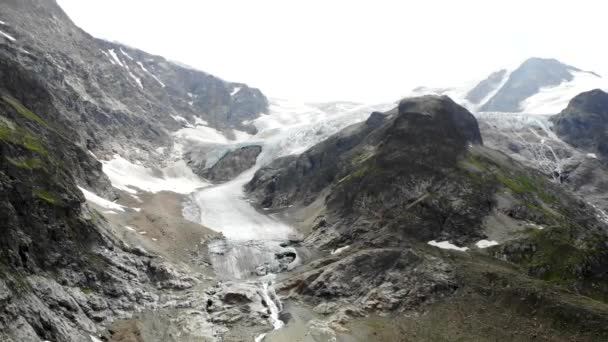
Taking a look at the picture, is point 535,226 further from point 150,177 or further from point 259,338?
point 150,177

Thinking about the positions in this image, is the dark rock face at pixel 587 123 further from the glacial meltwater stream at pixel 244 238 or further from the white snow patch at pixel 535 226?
the glacial meltwater stream at pixel 244 238

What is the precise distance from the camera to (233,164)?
156 meters

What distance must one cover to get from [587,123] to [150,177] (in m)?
127

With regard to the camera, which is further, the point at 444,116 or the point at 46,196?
the point at 444,116

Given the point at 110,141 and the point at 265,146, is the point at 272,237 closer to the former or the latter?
the point at 110,141

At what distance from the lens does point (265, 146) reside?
534 ft

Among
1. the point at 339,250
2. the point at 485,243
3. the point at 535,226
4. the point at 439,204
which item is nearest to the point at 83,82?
the point at 339,250

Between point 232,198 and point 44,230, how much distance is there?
7316cm

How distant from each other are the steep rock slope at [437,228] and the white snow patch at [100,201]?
32.1m

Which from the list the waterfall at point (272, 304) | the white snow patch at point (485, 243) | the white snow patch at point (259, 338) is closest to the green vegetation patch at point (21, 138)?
the waterfall at point (272, 304)

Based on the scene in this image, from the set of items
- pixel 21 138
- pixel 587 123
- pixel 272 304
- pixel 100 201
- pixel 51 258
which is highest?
pixel 21 138

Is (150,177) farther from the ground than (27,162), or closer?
closer

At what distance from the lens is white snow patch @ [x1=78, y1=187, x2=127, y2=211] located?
72188 millimetres

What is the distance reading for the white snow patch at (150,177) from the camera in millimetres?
102719
